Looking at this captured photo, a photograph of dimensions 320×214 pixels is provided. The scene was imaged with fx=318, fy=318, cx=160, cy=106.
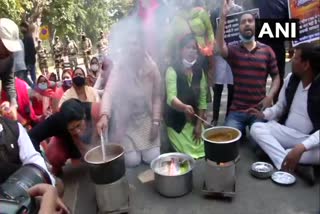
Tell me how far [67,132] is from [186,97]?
1.29m

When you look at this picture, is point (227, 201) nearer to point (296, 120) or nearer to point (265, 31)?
point (296, 120)

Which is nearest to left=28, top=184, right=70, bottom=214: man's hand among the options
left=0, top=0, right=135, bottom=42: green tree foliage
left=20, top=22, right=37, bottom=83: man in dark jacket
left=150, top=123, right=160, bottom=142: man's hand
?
left=150, top=123, right=160, bottom=142: man's hand

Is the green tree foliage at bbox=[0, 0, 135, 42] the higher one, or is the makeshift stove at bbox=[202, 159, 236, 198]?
the green tree foliage at bbox=[0, 0, 135, 42]

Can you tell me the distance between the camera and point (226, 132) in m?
2.76

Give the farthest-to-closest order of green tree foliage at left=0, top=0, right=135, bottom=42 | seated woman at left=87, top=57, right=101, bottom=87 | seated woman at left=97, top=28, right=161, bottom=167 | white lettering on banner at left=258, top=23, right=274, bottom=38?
seated woman at left=87, top=57, right=101, bottom=87, green tree foliage at left=0, top=0, right=135, bottom=42, white lettering on banner at left=258, top=23, right=274, bottom=38, seated woman at left=97, top=28, right=161, bottom=167

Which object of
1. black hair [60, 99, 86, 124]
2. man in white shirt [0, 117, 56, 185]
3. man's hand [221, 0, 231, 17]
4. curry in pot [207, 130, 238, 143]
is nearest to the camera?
man in white shirt [0, 117, 56, 185]

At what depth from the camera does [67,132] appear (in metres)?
3.01

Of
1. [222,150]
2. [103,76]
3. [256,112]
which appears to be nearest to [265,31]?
[256,112]

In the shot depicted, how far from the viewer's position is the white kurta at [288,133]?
2957 mm

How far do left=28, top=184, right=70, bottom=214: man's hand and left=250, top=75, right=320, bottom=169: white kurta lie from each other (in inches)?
82.9

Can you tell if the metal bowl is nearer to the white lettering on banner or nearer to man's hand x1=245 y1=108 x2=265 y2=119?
man's hand x1=245 y1=108 x2=265 y2=119

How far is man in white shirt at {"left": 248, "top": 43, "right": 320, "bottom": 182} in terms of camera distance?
2.85 meters

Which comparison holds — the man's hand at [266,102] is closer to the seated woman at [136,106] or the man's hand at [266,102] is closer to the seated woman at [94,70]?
the seated woman at [136,106]

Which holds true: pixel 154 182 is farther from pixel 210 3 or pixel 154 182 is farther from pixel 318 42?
pixel 210 3
